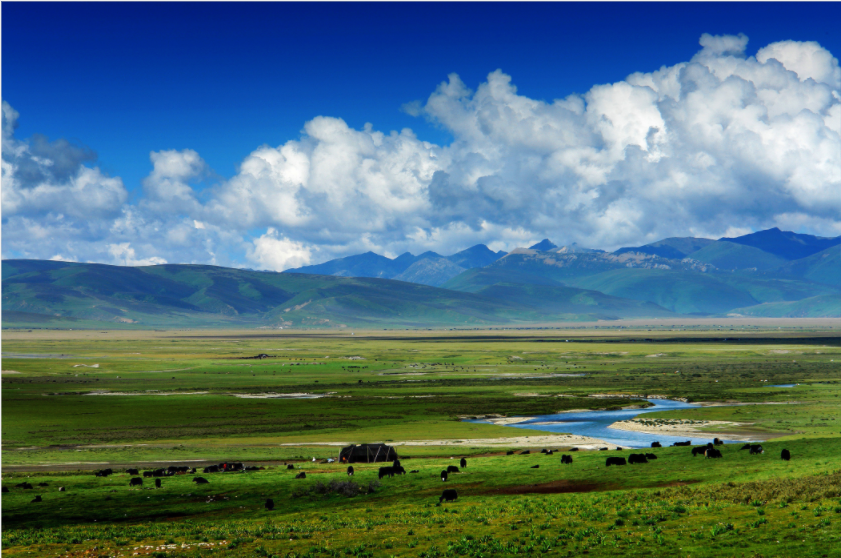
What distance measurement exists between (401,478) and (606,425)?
A: 3931 centimetres

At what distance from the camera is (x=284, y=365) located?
155625 millimetres

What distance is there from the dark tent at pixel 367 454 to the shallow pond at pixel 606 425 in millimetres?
21691

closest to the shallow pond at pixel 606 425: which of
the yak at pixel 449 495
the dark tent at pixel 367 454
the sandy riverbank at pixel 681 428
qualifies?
the sandy riverbank at pixel 681 428

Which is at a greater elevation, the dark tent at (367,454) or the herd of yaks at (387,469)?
the herd of yaks at (387,469)

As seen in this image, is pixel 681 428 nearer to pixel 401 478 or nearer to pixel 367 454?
pixel 367 454

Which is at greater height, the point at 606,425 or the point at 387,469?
→ the point at 387,469

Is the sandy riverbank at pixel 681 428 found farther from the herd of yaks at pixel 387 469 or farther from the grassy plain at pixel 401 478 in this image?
the herd of yaks at pixel 387 469

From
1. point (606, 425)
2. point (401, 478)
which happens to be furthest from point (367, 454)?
point (606, 425)

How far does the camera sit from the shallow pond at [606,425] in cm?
6091

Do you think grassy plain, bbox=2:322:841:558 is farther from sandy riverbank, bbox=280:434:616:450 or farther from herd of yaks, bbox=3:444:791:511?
sandy riverbank, bbox=280:434:616:450

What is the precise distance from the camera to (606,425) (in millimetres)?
72312

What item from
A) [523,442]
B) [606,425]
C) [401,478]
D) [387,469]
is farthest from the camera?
[606,425]

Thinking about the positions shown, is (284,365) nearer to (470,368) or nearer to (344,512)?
(470,368)

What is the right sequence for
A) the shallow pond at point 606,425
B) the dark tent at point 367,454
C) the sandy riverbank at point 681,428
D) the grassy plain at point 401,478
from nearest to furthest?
1. the grassy plain at point 401,478
2. the dark tent at point 367,454
3. the shallow pond at point 606,425
4. the sandy riverbank at point 681,428
